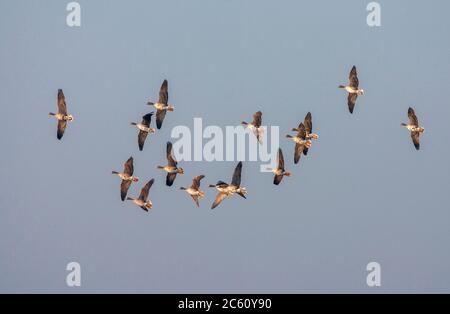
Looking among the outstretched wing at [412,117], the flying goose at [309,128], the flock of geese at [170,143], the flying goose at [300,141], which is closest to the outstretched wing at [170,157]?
the flock of geese at [170,143]

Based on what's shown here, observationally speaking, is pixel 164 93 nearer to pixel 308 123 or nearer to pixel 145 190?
pixel 145 190

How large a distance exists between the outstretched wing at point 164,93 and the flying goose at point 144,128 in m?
→ 0.61

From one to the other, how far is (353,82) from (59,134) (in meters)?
9.29

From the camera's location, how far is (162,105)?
166 ft

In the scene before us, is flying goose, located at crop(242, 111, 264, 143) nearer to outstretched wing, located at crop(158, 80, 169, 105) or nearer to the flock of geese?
the flock of geese

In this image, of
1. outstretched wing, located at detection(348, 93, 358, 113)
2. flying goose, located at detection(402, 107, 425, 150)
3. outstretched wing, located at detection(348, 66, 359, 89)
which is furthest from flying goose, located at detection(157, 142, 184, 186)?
flying goose, located at detection(402, 107, 425, 150)

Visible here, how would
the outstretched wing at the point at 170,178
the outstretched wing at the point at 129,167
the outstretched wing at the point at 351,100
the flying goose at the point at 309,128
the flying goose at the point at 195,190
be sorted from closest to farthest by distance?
the outstretched wing at the point at 129,167, the flying goose at the point at 309,128, the outstretched wing at the point at 170,178, the flying goose at the point at 195,190, the outstretched wing at the point at 351,100

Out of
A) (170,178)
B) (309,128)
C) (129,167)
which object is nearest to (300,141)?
(309,128)

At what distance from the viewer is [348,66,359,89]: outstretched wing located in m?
50.4

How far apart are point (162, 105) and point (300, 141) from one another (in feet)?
14.6

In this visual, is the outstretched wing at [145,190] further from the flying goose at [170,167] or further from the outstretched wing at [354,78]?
the outstretched wing at [354,78]

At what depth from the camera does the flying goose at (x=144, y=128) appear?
50875 mm
